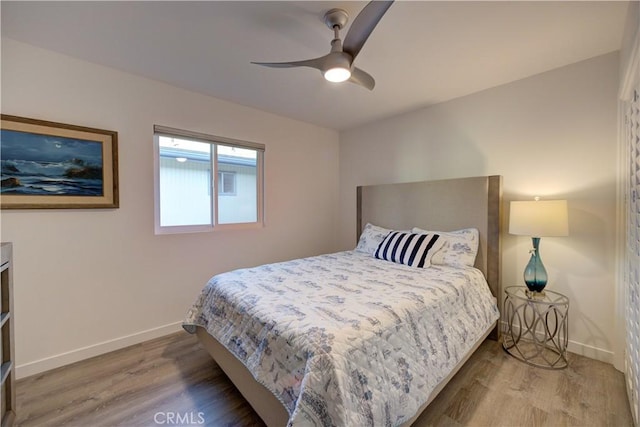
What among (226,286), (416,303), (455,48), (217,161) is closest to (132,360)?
(226,286)

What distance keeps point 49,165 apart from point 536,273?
3871 mm

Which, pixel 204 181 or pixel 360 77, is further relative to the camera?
pixel 204 181

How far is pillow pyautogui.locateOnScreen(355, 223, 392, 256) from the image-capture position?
3.00 meters

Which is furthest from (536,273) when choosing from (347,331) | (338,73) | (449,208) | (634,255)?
(338,73)

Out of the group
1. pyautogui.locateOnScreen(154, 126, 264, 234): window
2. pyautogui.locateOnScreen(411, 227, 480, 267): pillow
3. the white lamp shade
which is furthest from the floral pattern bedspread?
pyautogui.locateOnScreen(154, 126, 264, 234): window

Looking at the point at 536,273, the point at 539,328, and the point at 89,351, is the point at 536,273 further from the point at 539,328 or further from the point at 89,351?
the point at 89,351

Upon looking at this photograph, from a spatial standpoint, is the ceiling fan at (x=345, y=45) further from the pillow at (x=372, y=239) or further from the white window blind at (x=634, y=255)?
the pillow at (x=372, y=239)

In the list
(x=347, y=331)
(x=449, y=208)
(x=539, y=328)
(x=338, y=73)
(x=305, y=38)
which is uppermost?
(x=305, y=38)

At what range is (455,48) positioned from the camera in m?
1.95

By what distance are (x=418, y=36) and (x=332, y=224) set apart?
270 centimetres

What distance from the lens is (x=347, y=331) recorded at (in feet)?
3.98

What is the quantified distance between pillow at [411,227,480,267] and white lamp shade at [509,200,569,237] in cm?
43

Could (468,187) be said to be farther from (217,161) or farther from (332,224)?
(217,161)

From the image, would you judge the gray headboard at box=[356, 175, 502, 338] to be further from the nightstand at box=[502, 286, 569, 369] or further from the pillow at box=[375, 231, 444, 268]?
the pillow at box=[375, 231, 444, 268]
